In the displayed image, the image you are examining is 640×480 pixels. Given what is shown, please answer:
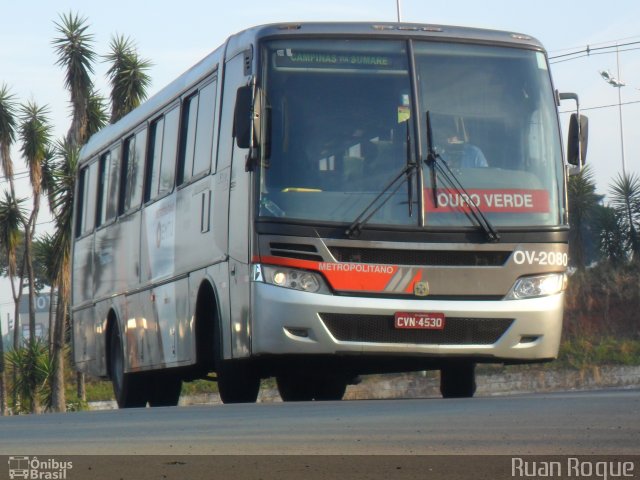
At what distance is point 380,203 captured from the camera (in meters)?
11.3

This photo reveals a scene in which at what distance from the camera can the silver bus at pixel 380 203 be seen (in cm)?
1112

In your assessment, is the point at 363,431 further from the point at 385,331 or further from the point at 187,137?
the point at 187,137

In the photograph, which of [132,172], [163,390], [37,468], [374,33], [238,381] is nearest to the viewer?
[37,468]

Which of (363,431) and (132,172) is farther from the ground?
(132,172)

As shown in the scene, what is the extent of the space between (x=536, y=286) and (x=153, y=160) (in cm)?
493

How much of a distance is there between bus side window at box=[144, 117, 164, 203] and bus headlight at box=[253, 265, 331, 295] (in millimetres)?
3613

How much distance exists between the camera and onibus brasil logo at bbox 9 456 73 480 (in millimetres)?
5301

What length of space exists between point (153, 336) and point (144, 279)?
0.71 m

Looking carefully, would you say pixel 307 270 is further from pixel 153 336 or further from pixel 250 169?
pixel 153 336

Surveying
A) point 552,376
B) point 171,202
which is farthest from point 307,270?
point 552,376

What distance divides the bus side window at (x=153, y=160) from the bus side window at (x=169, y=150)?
0.48 ft

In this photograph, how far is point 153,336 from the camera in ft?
47.4

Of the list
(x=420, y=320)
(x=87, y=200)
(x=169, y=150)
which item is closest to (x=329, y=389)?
(x=169, y=150)

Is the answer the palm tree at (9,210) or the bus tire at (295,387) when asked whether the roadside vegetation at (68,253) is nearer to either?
the palm tree at (9,210)
